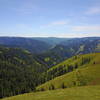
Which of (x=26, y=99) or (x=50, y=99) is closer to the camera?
(x=50, y=99)

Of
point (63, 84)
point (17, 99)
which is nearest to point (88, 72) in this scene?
point (63, 84)

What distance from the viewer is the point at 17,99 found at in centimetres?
7100

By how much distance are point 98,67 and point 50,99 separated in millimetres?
92579

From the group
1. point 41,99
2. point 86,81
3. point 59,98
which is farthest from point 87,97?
point 86,81

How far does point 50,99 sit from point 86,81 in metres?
61.8

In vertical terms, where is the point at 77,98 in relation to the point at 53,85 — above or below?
above

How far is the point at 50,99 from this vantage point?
62.2 metres

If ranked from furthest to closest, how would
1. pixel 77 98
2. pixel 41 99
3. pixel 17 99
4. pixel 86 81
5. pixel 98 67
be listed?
pixel 98 67, pixel 86 81, pixel 17 99, pixel 41 99, pixel 77 98

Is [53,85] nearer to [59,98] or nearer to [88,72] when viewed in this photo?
[88,72]

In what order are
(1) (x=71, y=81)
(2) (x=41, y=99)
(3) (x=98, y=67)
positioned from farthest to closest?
(3) (x=98, y=67)
(1) (x=71, y=81)
(2) (x=41, y=99)

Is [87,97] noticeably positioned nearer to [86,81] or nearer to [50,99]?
[50,99]

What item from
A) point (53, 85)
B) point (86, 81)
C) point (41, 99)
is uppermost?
point (41, 99)

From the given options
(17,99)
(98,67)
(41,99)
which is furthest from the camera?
(98,67)

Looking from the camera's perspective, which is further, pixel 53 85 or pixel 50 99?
pixel 53 85
